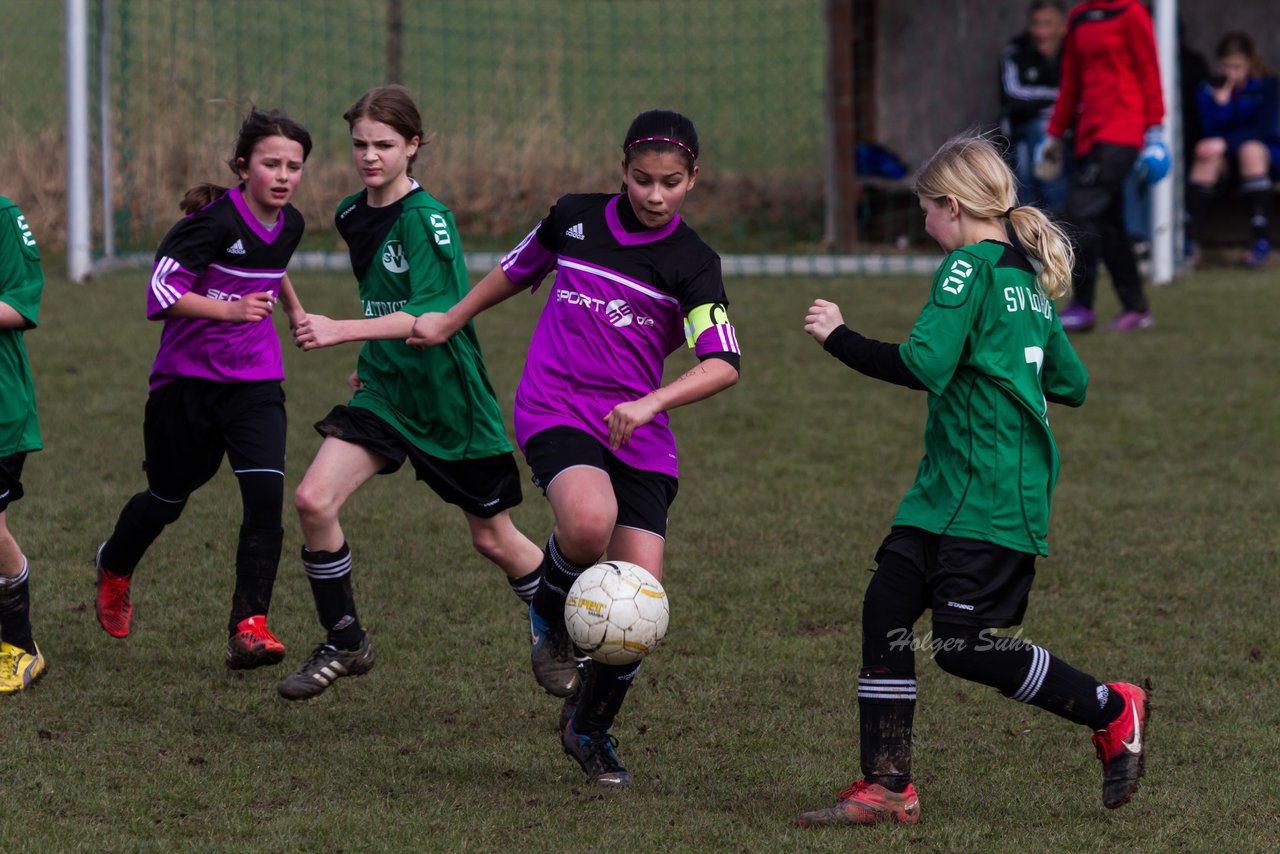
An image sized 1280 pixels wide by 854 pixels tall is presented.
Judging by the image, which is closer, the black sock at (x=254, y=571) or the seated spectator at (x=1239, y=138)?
the black sock at (x=254, y=571)

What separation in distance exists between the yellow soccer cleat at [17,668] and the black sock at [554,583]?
5.00ft

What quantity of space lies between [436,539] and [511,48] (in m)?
11.0

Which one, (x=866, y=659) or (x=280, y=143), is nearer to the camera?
(x=866, y=659)

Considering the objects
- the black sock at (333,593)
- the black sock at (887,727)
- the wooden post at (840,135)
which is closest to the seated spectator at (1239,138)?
the wooden post at (840,135)

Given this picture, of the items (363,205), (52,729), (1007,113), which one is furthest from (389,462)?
(1007,113)

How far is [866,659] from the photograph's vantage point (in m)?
4.09

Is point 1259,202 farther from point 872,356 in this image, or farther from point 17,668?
point 17,668

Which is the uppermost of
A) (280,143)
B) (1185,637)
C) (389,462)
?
(280,143)

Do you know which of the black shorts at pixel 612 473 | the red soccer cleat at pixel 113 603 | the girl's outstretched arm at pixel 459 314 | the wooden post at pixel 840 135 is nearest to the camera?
the black shorts at pixel 612 473

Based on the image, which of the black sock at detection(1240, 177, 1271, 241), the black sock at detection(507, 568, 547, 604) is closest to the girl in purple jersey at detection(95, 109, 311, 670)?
the black sock at detection(507, 568, 547, 604)

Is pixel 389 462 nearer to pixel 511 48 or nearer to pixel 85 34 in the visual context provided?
pixel 85 34

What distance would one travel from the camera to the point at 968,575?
3969 mm

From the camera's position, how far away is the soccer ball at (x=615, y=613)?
13.7 feet

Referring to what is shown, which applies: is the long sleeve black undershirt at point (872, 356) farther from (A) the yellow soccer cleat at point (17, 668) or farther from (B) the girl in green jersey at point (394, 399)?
(A) the yellow soccer cleat at point (17, 668)
